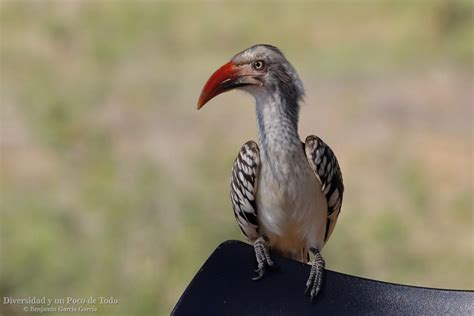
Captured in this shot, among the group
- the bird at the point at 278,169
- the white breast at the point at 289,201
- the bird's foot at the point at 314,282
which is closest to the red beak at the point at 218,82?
the bird at the point at 278,169

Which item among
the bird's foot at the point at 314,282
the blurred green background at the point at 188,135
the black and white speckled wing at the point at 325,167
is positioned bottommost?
the blurred green background at the point at 188,135

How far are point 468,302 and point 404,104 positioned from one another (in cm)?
930

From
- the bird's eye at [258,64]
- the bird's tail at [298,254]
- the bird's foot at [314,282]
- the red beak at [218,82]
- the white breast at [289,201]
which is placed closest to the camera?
the bird's foot at [314,282]

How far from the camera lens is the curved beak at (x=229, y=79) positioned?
13.0ft

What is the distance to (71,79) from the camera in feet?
42.1

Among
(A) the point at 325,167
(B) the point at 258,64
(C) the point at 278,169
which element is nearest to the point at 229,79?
(B) the point at 258,64

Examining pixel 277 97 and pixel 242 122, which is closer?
pixel 277 97

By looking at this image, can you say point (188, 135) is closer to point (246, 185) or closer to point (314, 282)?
point (246, 185)

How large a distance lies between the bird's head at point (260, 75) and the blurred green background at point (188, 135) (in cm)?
300

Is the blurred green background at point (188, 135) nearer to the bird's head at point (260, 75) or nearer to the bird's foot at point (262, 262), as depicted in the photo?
the bird's head at point (260, 75)

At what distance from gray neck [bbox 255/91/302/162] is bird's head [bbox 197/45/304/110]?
0.03 m

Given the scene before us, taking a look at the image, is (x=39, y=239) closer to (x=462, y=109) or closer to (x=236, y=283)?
(x=236, y=283)

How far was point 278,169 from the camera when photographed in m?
4.03

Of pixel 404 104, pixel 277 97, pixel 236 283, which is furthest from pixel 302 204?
pixel 404 104
